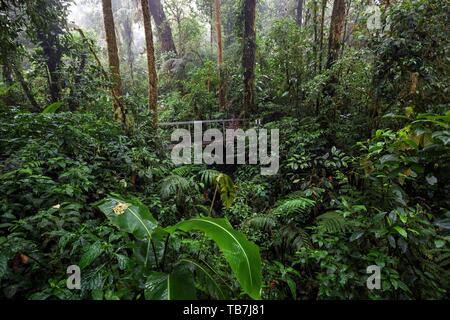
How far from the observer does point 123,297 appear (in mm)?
2193

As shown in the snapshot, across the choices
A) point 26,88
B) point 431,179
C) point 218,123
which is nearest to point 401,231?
point 431,179

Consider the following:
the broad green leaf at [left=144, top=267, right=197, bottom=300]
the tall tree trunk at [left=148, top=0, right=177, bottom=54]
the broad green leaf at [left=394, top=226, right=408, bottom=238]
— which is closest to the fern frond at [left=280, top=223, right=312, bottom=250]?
the broad green leaf at [left=394, top=226, right=408, bottom=238]

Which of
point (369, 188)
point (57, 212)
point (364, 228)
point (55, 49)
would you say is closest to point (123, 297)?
point (57, 212)

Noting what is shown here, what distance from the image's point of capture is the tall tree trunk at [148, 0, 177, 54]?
13.7m

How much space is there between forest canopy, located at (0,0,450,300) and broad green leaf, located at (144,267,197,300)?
0.04ft

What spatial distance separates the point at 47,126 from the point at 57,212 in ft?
7.52

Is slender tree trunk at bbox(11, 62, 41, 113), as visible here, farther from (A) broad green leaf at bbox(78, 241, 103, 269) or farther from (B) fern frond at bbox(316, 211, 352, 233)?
(B) fern frond at bbox(316, 211, 352, 233)

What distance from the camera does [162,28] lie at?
44.6 feet

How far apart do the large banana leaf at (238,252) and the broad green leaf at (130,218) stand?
234 mm

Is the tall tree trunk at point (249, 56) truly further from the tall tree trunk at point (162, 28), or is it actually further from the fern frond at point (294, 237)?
the tall tree trunk at point (162, 28)

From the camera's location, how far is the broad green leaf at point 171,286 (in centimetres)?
204

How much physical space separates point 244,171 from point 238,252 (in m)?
4.29

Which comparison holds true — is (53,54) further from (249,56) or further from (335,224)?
(335,224)

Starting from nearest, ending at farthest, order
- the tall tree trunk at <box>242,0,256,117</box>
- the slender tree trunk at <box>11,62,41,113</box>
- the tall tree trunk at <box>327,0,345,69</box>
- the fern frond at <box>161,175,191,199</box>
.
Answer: the fern frond at <box>161,175,191,199</box>, the tall tree trunk at <box>327,0,345,69</box>, the slender tree trunk at <box>11,62,41,113</box>, the tall tree trunk at <box>242,0,256,117</box>
